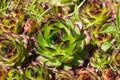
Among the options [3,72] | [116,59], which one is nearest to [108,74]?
[116,59]

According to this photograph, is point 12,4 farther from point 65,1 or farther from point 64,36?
point 64,36

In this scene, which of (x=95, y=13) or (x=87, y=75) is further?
(x=95, y=13)

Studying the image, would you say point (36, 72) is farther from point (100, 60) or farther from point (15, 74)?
point (100, 60)

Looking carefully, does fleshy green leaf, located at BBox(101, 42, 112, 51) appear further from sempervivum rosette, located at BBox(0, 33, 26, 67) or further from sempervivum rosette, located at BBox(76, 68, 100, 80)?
sempervivum rosette, located at BBox(0, 33, 26, 67)

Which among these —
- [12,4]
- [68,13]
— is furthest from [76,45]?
[12,4]

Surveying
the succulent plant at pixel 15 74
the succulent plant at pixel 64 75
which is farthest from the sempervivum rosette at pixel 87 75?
the succulent plant at pixel 15 74

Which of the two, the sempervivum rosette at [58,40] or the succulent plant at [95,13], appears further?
the succulent plant at [95,13]

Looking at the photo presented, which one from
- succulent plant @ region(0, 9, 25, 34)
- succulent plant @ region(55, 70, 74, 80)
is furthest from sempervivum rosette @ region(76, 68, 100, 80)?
succulent plant @ region(0, 9, 25, 34)

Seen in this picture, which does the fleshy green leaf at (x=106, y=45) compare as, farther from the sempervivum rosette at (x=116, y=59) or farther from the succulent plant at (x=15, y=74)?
the succulent plant at (x=15, y=74)
